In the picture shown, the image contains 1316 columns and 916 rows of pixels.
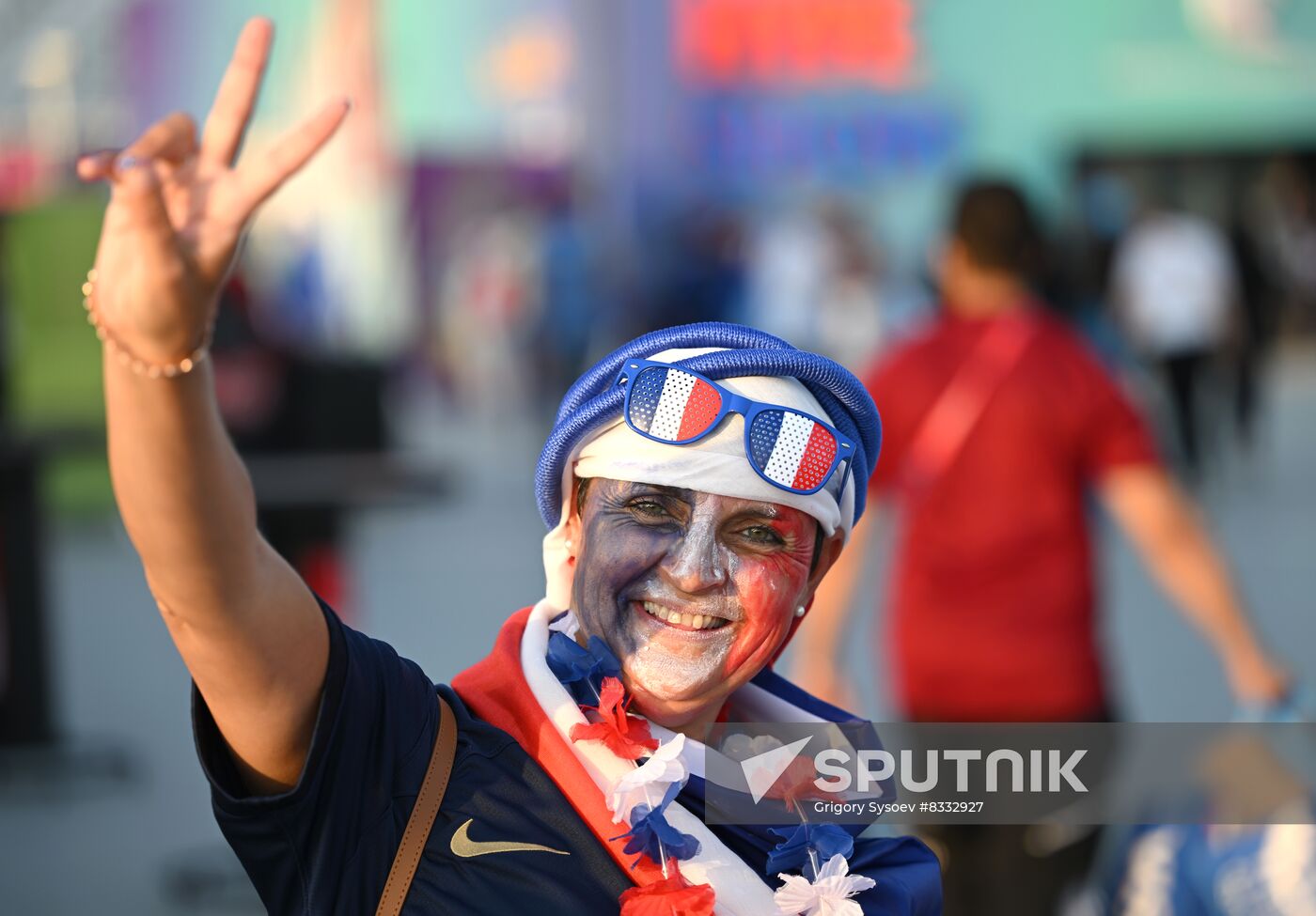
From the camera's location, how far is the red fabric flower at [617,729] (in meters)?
2.00

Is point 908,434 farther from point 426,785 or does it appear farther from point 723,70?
point 723,70

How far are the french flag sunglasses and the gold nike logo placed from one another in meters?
0.48

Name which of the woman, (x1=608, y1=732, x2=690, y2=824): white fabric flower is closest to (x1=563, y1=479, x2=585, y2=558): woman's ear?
the woman

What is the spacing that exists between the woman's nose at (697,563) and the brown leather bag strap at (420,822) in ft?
1.02

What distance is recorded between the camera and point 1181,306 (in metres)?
13.3

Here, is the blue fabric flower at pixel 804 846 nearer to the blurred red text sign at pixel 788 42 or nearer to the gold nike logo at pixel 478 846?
the gold nike logo at pixel 478 846

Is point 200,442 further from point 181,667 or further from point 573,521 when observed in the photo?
point 181,667

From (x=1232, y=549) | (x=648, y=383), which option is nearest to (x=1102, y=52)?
(x=1232, y=549)

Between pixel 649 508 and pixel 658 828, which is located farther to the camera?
pixel 649 508

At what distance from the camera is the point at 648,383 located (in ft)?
6.82

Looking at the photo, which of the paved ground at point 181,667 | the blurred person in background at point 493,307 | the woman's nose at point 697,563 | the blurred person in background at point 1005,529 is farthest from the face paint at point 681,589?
the blurred person in background at point 493,307

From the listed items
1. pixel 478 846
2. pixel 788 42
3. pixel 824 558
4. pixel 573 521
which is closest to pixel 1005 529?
pixel 824 558

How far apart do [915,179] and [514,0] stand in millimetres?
6999

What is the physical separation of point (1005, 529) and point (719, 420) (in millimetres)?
2785
